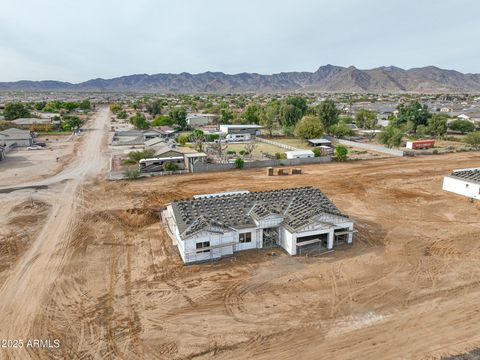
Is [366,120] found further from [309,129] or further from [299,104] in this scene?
[309,129]

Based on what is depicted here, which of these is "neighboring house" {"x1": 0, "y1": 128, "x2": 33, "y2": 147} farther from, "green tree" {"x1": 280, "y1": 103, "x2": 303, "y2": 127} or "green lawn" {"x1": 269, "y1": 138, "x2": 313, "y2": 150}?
"green tree" {"x1": 280, "y1": 103, "x2": 303, "y2": 127}

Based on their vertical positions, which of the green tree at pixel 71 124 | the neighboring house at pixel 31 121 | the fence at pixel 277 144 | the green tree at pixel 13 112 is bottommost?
the fence at pixel 277 144

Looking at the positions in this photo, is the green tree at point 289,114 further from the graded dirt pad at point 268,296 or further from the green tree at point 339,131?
the graded dirt pad at point 268,296

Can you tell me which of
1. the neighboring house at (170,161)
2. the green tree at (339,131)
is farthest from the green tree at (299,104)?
the neighboring house at (170,161)

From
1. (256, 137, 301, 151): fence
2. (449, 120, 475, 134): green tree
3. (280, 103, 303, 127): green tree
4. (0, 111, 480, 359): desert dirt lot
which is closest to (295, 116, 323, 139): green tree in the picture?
(256, 137, 301, 151): fence

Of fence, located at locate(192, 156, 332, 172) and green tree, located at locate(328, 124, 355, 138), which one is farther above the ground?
green tree, located at locate(328, 124, 355, 138)

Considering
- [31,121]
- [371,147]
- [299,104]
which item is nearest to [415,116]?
[371,147]

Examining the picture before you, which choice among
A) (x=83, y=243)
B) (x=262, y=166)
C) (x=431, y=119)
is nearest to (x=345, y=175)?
(x=262, y=166)
